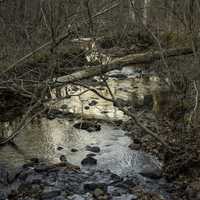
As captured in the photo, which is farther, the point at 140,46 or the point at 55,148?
the point at 140,46

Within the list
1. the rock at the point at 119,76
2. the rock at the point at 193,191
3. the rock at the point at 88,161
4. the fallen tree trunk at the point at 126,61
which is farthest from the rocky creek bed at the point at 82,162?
the rock at the point at 119,76

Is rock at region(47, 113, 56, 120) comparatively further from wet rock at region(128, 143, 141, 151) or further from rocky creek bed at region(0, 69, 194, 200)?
wet rock at region(128, 143, 141, 151)

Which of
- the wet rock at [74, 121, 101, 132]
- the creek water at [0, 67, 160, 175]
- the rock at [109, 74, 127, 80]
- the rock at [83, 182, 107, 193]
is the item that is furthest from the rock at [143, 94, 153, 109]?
the rock at [83, 182, 107, 193]

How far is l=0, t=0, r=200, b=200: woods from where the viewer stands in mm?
7070

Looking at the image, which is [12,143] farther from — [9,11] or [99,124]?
[9,11]

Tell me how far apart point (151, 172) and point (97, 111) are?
4473mm

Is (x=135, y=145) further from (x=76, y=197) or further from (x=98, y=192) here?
(x=76, y=197)

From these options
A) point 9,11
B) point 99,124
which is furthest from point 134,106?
point 9,11

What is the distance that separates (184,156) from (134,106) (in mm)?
5080

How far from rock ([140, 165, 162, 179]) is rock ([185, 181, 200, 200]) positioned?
0.85 metres

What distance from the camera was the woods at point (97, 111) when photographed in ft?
23.2

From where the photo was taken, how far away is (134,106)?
1198 cm

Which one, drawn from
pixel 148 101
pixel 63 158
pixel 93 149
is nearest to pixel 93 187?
pixel 63 158

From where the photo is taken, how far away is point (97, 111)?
38.5 feet
